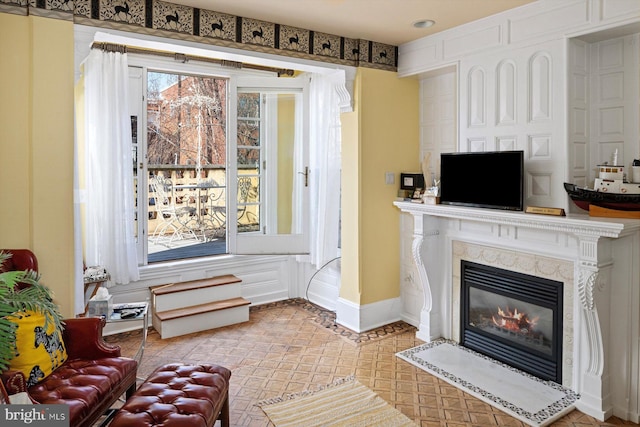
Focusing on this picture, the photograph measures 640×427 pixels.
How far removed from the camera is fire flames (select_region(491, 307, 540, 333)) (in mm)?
3443

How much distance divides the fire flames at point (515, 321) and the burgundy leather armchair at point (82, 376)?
2.78 metres

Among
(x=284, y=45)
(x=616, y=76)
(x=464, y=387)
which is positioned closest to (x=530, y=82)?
(x=616, y=76)

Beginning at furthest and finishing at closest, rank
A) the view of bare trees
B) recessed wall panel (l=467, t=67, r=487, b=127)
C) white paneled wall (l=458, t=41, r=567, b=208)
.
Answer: the view of bare trees → recessed wall panel (l=467, t=67, r=487, b=127) → white paneled wall (l=458, t=41, r=567, b=208)

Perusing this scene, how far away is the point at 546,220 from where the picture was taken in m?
2.96

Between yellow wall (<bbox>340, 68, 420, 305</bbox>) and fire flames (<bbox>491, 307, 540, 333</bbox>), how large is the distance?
1.14 m

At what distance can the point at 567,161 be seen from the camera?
3.03 metres

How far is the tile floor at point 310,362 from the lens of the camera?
287cm

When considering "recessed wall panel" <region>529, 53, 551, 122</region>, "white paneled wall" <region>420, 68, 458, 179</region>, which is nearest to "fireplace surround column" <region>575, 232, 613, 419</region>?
"recessed wall panel" <region>529, 53, 551, 122</region>

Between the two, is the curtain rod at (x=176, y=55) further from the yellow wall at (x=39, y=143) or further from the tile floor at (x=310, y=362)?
the tile floor at (x=310, y=362)

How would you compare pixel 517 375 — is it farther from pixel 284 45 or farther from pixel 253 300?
pixel 284 45

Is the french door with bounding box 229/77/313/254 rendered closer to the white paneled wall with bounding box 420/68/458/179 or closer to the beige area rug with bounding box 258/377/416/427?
the white paneled wall with bounding box 420/68/458/179

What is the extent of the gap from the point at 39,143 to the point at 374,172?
2734 mm

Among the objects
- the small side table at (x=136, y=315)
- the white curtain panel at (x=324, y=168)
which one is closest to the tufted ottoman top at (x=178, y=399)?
the small side table at (x=136, y=315)

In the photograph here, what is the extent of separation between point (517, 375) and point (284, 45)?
10.7 feet
